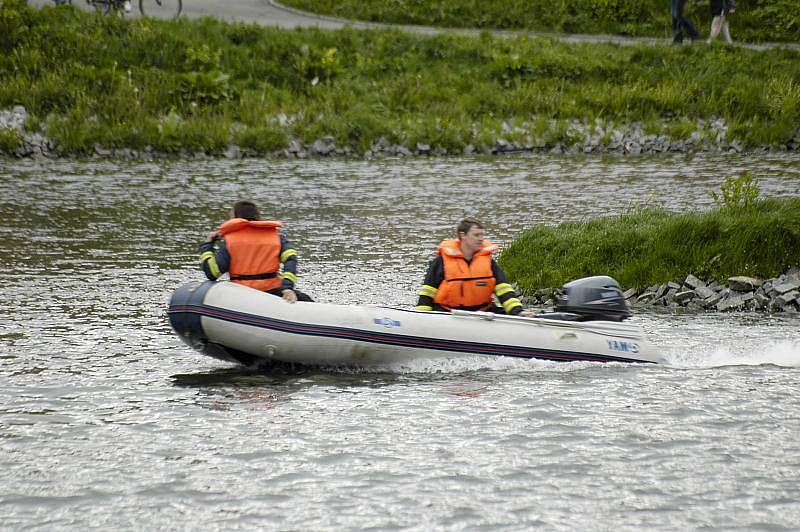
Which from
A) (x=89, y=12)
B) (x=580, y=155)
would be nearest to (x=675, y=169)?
(x=580, y=155)

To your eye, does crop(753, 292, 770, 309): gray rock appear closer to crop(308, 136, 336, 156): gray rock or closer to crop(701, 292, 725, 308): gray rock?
crop(701, 292, 725, 308): gray rock

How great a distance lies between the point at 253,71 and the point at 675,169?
10907mm

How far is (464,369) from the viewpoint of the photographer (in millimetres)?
10250

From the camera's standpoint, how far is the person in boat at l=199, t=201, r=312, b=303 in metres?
10.2

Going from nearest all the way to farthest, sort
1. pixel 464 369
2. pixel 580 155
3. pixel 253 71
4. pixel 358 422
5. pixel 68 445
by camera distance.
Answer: pixel 68 445
pixel 358 422
pixel 464 369
pixel 580 155
pixel 253 71

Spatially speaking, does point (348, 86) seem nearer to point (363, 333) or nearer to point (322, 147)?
point (322, 147)

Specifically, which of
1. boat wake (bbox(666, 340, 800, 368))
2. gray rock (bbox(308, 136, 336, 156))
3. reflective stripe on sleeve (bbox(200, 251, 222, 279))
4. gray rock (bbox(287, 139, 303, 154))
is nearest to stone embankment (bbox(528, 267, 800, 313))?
boat wake (bbox(666, 340, 800, 368))

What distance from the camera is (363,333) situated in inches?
389

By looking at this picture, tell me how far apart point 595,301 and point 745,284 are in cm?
298

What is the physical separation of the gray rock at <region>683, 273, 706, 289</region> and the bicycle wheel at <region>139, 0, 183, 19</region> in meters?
20.8

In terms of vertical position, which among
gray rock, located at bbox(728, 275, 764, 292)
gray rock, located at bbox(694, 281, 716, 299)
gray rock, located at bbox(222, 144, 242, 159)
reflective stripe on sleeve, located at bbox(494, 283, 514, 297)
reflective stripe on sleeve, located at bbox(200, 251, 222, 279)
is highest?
reflective stripe on sleeve, located at bbox(200, 251, 222, 279)

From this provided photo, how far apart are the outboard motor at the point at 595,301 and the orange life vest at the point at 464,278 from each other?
0.80 meters

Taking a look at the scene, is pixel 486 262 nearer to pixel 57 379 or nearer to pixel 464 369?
pixel 464 369

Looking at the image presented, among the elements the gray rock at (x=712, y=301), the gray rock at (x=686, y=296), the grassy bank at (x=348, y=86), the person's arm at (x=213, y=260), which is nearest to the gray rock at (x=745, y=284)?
the gray rock at (x=712, y=301)
